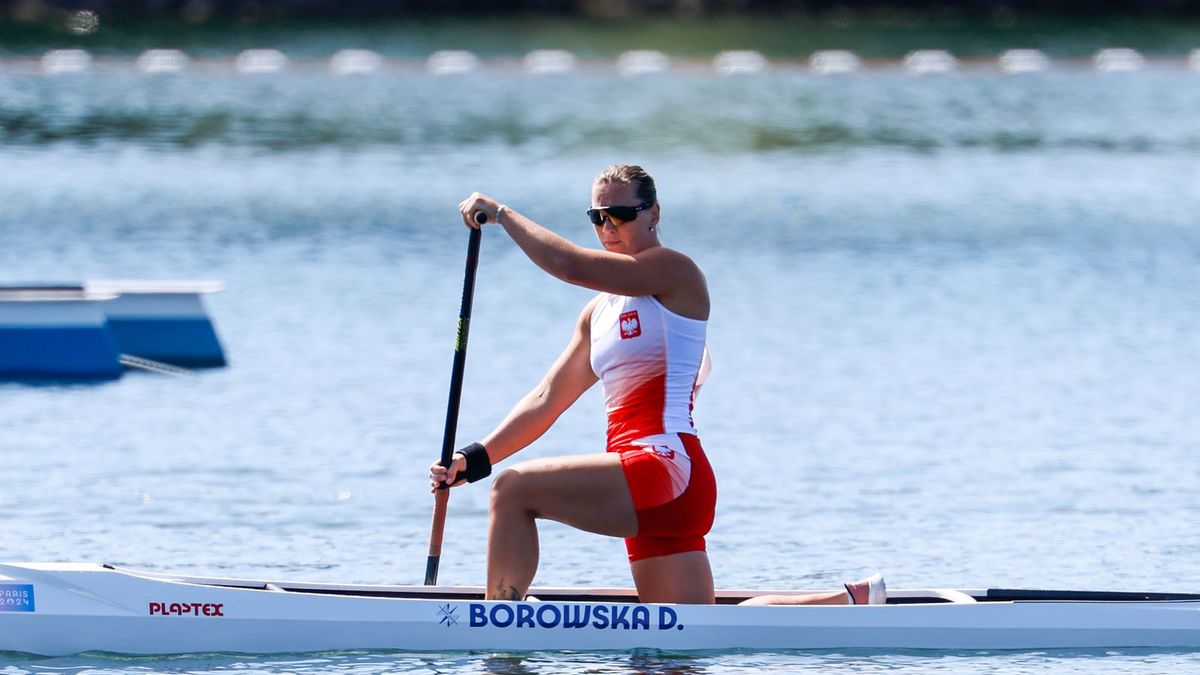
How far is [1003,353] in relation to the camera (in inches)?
750

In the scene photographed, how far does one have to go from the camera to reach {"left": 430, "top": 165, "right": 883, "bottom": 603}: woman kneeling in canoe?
8.02m

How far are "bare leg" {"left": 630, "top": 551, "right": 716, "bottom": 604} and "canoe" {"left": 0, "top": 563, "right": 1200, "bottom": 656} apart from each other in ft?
0.37

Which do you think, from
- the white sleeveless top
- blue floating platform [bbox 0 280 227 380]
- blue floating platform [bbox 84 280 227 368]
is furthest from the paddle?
blue floating platform [bbox 84 280 227 368]

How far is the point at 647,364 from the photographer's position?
813cm

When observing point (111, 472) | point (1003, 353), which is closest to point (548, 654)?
point (111, 472)

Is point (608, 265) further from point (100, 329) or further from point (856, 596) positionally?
point (100, 329)

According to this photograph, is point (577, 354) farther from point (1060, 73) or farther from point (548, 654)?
point (1060, 73)

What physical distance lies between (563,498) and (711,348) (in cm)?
1127

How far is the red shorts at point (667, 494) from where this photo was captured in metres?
8.06

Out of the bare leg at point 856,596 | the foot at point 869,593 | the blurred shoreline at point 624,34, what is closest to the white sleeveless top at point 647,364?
the bare leg at point 856,596

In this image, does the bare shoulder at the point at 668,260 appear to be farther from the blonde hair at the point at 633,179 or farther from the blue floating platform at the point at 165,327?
the blue floating platform at the point at 165,327

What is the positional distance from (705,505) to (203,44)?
59.9 metres

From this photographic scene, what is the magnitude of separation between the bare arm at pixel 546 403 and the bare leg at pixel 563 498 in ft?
1.18

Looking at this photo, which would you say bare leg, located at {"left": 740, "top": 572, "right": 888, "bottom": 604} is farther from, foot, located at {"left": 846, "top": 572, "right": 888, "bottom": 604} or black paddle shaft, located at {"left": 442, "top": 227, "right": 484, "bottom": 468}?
black paddle shaft, located at {"left": 442, "top": 227, "right": 484, "bottom": 468}
